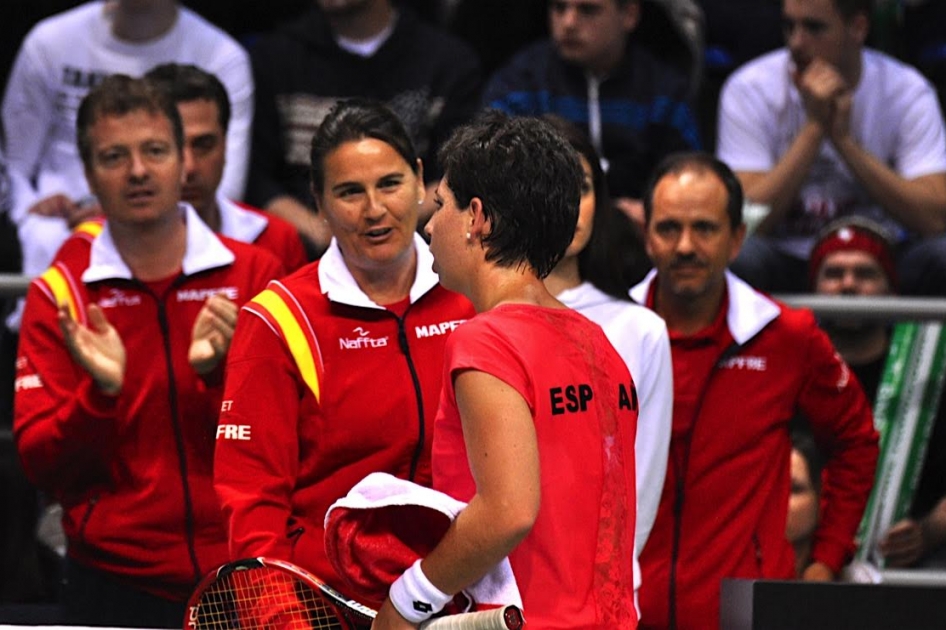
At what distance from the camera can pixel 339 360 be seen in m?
3.45

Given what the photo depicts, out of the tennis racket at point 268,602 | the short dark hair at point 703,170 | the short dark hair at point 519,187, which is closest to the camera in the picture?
the short dark hair at point 519,187

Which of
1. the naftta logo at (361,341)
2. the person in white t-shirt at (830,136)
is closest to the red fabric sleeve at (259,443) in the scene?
the naftta logo at (361,341)

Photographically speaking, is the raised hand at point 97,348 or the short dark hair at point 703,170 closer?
the raised hand at point 97,348

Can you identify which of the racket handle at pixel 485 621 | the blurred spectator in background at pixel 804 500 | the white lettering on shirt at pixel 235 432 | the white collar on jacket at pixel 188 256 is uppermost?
the white collar on jacket at pixel 188 256

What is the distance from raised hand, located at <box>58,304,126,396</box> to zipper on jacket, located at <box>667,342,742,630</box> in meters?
1.39

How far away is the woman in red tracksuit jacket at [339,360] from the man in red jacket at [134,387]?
414 mm

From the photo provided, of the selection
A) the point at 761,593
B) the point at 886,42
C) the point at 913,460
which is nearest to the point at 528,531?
the point at 761,593

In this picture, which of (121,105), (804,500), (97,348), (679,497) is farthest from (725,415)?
(121,105)

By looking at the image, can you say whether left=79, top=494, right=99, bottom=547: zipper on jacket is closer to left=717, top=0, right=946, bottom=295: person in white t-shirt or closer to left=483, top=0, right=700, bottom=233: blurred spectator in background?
left=483, top=0, right=700, bottom=233: blurred spectator in background

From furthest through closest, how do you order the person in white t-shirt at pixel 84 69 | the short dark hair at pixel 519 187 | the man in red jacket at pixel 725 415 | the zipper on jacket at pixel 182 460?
the person in white t-shirt at pixel 84 69 < the man in red jacket at pixel 725 415 < the zipper on jacket at pixel 182 460 < the short dark hair at pixel 519 187

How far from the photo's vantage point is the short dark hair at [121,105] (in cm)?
430

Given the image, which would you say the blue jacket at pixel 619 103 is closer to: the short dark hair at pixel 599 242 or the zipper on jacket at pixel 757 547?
the short dark hair at pixel 599 242

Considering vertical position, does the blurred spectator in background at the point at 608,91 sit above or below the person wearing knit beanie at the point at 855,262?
above

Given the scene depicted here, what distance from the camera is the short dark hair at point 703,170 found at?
4.58 m
